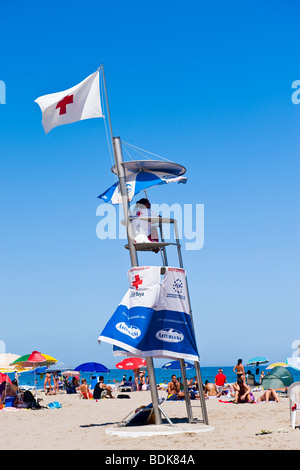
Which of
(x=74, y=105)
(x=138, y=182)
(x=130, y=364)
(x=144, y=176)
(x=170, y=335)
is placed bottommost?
(x=130, y=364)

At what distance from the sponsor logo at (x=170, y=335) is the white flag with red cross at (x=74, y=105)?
14.9ft

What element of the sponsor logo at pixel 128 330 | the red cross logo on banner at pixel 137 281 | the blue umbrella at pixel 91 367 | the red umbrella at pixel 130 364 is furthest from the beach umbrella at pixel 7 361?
the red cross logo on banner at pixel 137 281

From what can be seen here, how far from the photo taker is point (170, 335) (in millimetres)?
10688

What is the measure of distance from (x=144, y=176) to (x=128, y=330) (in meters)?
3.25

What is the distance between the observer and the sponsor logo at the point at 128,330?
1052 cm

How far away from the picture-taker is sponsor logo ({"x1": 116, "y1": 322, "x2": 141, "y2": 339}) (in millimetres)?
10523

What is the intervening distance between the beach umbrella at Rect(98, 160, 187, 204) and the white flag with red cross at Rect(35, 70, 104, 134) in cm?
130

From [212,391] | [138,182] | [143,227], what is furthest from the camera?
[212,391]

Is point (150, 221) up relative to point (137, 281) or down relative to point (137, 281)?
up

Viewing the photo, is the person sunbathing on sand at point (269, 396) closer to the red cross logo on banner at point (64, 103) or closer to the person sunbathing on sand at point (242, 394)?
the person sunbathing on sand at point (242, 394)

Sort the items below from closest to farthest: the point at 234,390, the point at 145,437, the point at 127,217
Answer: the point at 145,437 < the point at 127,217 < the point at 234,390

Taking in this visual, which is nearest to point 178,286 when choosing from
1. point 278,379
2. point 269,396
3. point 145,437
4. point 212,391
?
point 145,437

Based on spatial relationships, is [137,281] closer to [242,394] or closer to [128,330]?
[128,330]
